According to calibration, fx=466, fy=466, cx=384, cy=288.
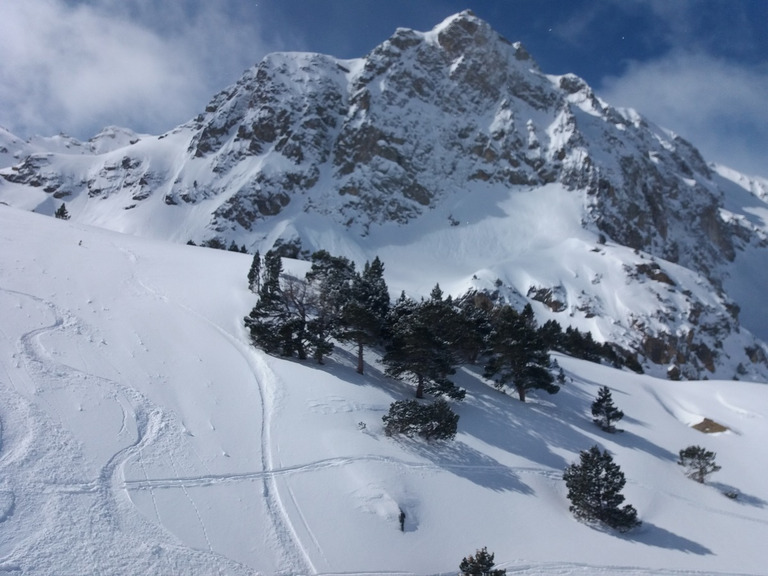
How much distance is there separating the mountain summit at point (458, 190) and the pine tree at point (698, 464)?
201 ft

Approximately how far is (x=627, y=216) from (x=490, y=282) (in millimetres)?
67830

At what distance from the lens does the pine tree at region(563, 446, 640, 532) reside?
17.0m

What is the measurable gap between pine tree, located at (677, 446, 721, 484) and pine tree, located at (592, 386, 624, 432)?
3.59 m

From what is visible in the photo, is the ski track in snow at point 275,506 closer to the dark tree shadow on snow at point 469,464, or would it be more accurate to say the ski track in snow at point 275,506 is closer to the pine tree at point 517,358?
the dark tree shadow on snow at point 469,464

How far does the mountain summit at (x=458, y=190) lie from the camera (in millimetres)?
90938

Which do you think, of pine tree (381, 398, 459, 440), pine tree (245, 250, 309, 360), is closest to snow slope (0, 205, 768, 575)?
pine tree (381, 398, 459, 440)

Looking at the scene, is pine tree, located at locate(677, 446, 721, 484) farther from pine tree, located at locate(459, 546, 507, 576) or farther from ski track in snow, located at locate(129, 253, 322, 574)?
ski track in snow, located at locate(129, 253, 322, 574)

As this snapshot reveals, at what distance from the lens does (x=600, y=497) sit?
17.1 metres

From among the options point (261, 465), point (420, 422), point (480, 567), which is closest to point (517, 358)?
point (420, 422)

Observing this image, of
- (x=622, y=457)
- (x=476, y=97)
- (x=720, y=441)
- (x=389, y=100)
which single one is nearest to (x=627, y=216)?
(x=476, y=97)

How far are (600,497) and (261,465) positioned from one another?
40.1 feet

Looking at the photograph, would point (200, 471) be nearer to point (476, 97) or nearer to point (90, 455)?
point (90, 455)

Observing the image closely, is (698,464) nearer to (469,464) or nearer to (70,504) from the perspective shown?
(469,464)

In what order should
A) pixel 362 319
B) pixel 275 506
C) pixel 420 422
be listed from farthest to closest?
pixel 362 319 < pixel 420 422 < pixel 275 506
